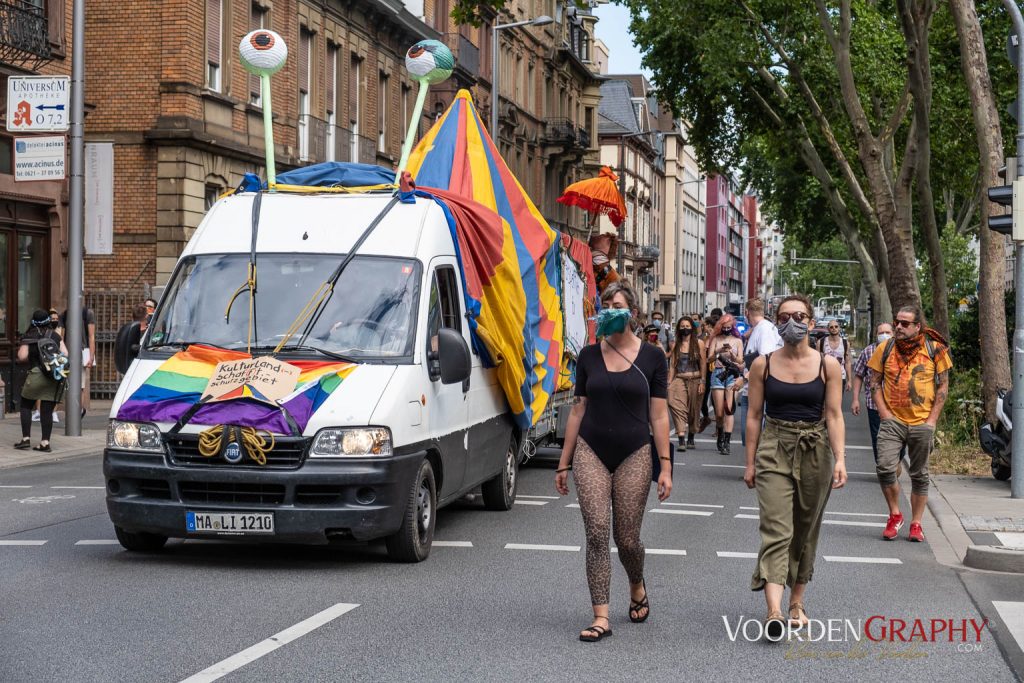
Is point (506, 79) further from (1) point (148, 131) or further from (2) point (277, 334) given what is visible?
(2) point (277, 334)

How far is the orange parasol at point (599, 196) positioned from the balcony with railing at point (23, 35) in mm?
9295

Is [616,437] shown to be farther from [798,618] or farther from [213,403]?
[213,403]

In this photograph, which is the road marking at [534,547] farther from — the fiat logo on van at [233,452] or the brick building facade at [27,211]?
the brick building facade at [27,211]

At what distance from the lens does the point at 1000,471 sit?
1481cm

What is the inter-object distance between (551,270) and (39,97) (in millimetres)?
8005

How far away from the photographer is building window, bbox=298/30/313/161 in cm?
3341

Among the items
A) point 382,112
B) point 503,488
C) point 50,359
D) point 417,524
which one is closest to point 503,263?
point 503,488

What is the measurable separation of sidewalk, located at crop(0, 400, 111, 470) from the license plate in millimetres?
7560

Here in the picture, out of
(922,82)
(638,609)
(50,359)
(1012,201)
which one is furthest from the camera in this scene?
(922,82)

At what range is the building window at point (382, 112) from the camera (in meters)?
39.7

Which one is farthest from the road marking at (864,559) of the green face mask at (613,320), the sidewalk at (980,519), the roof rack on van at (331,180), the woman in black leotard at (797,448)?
the roof rack on van at (331,180)

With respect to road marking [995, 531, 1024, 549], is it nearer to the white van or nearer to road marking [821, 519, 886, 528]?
road marking [821, 519, 886, 528]

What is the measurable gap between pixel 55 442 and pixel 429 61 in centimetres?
855

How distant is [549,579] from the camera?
9078mm
